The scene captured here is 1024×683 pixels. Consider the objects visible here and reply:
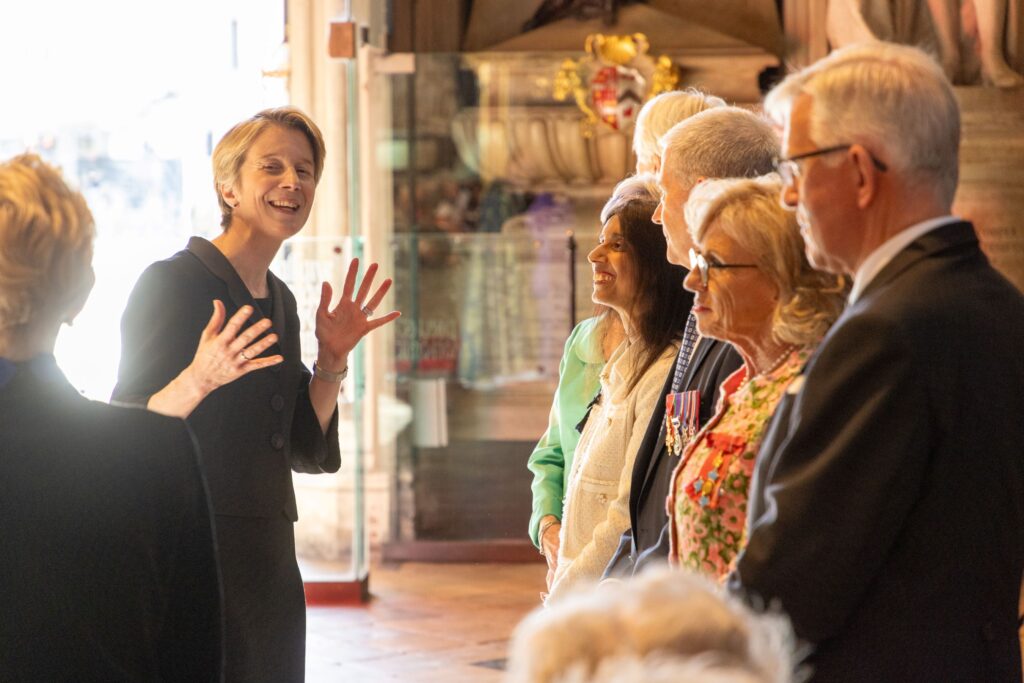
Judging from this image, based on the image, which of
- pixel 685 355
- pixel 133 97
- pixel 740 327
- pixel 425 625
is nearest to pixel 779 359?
pixel 740 327

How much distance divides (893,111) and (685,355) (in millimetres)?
928

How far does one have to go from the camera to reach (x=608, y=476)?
2922mm

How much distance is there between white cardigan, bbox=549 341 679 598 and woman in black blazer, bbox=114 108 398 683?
0.53m

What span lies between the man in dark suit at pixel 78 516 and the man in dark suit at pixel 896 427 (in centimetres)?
65

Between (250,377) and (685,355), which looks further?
(250,377)

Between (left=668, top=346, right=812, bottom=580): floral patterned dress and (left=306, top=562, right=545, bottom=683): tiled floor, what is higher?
(left=668, top=346, right=812, bottom=580): floral patterned dress

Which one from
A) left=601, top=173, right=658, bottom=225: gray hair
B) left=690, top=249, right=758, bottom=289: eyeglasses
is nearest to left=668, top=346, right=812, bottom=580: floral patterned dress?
left=690, top=249, right=758, bottom=289: eyeglasses

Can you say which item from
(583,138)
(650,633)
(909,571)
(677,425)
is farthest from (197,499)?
(583,138)

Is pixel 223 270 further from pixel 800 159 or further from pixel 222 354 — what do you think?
pixel 800 159

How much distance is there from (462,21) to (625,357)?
5.87m

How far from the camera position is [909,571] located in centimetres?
177

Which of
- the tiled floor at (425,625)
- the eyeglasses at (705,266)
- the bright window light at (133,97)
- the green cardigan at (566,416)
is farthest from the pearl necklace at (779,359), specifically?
the bright window light at (133,97)

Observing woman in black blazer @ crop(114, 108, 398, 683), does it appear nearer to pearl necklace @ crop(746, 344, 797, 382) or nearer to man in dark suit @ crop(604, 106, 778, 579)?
man in dark suit @ crop(604, 106, 778, 579)

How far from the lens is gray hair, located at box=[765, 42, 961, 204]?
1.80 metres
